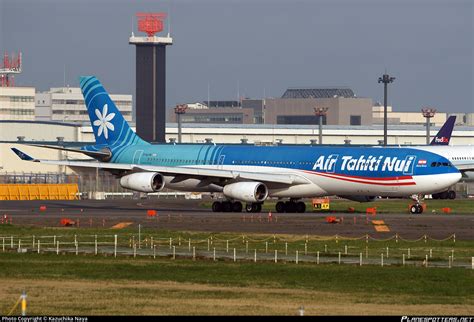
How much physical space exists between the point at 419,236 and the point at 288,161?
20696 mm

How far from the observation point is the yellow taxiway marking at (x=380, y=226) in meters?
68.0

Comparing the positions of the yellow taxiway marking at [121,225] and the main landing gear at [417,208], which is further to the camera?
the main landing gear at [417,208]

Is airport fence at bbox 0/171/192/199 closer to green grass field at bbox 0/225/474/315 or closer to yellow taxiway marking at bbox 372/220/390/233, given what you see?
yellow taxiway marking at bbox 372/220/390/233

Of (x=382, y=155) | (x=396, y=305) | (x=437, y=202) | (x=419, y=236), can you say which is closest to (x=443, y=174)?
(x=382, y=155)

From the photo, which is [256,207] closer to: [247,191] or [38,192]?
[247,191]

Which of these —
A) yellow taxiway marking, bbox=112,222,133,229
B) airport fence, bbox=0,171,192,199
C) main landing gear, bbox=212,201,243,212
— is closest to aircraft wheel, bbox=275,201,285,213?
main landing gear, bbox=212,201,243,212

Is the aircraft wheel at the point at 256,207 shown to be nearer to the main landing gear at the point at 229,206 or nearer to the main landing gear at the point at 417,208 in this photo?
the main landing gear at the point at 229,206

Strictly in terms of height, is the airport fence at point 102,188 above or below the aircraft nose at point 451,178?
below

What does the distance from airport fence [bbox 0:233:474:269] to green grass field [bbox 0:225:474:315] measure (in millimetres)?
453

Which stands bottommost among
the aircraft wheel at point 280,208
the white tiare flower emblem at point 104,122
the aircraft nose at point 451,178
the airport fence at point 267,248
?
the aircraft wheel at point 280,208

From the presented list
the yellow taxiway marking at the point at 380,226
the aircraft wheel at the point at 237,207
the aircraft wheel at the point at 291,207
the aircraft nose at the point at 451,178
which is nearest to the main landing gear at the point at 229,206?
the aircraft wheel at the point at 237,207

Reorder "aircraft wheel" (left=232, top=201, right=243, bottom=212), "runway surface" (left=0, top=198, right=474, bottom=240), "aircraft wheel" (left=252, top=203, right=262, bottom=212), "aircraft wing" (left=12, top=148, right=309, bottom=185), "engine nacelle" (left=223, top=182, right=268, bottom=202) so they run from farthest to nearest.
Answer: "aircraft wheel" (left=232, top=201, right=243, bottom=212), "aircraft wheel" (left=252, top=203, right=262, bottom=212), "aircraft wing" (left=12, top=148, right=309, bottom=185), "engine nacelle" (left=223, top=182, right=268, bottom=202), "runway surface" (left=0, top=198, right=474, bottom=240)

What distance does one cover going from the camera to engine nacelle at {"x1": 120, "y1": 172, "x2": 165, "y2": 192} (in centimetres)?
8381

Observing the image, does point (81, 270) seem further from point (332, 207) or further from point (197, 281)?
point (332, 207)
